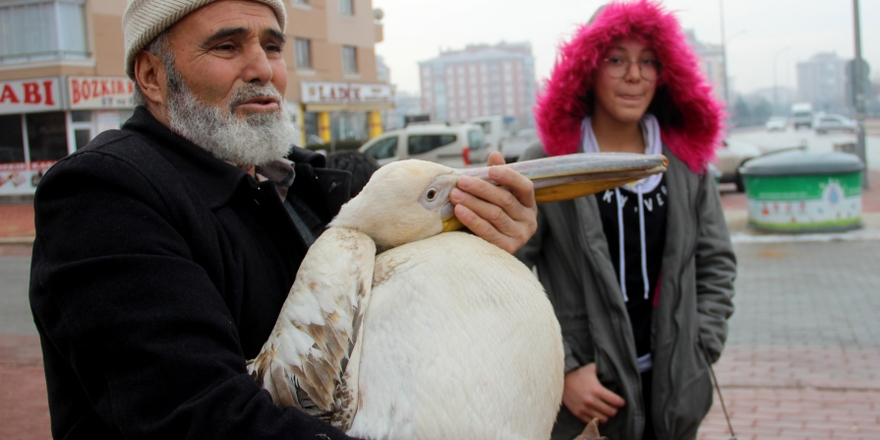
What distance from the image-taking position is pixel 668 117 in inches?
97.0

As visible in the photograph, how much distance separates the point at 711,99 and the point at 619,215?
57 centimetres

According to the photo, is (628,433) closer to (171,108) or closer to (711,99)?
(711,99)

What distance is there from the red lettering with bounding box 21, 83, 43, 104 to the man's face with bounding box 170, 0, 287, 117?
17622 millimetres

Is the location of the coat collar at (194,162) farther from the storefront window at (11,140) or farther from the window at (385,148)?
the storefront window at (11,140)

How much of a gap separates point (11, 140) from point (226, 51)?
18.4 meters

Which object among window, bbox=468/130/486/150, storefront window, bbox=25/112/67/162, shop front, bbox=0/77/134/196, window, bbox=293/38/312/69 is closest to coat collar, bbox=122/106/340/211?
window, bbox=468/130/486/150

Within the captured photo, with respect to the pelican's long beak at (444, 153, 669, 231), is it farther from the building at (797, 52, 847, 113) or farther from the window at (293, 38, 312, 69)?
the building at (797, 52, 847, 113)

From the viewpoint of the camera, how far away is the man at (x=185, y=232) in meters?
1.04

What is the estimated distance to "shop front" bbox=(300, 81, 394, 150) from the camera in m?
23.0

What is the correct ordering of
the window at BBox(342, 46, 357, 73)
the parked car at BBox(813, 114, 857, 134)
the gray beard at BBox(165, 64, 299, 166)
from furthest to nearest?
the parked car at BBox(813, 114, 857, 134) < the window at BBox(342, 46, 357, 73) < the gray beard at BBox(165, 64, 299, 166)

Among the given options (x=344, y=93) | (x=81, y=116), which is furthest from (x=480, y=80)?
(x=81, y=116)

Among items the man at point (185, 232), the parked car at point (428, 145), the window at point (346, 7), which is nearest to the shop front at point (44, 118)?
the parked car at point (428, 145)

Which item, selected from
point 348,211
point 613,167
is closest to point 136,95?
point 348,211

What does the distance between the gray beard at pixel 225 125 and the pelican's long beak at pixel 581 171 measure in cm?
49
